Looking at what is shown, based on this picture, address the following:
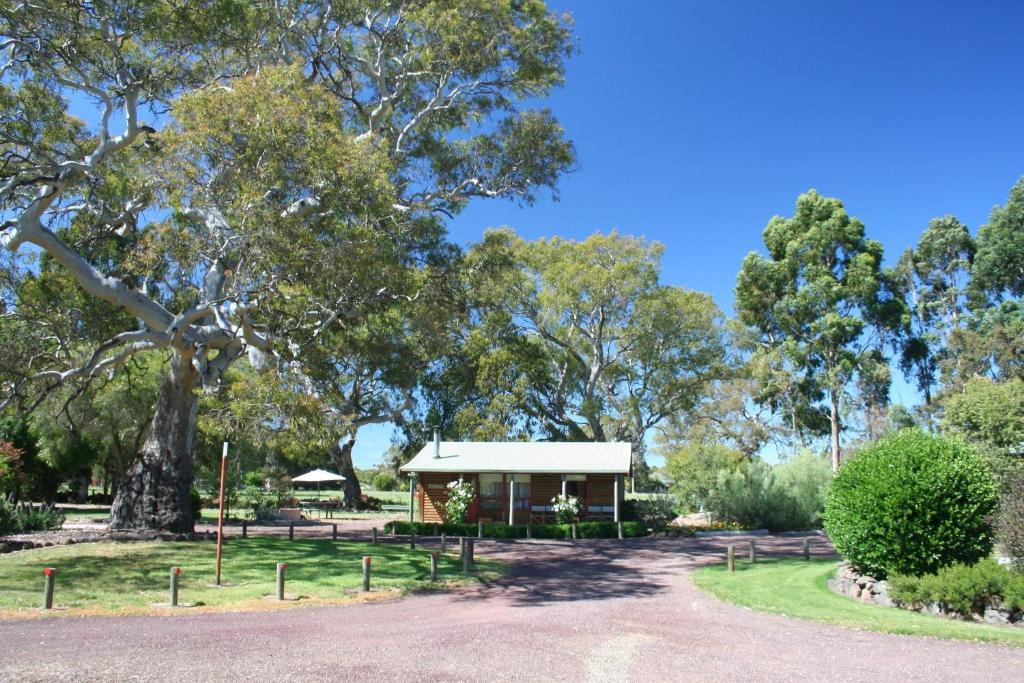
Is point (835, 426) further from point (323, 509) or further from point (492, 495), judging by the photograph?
point (323, 509)

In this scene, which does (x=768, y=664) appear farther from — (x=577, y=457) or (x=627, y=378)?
(x=627, y=378)

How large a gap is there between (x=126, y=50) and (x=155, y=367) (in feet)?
63.9

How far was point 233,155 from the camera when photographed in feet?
52.7

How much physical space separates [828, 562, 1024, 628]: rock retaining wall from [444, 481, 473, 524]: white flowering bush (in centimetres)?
1609

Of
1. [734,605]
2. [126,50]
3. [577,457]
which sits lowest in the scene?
[734,605]

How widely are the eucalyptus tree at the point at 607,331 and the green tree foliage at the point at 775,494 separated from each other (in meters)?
10.2

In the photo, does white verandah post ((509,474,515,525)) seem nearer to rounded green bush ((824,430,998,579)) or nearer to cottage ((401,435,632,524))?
cottage ((401,435,632,524))

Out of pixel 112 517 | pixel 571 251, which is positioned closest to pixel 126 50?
pixel 112 517

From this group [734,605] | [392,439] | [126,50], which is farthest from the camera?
[392,439]

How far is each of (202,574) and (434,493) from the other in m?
17.2

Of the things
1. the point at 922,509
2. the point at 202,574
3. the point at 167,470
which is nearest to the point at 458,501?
the point at 167,470

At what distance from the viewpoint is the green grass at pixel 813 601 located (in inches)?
411

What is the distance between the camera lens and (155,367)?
34.7 metres

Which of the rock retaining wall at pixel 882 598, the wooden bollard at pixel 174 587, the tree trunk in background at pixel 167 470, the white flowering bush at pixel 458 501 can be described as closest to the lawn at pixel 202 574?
the wooden bollard at pixel 174 587
